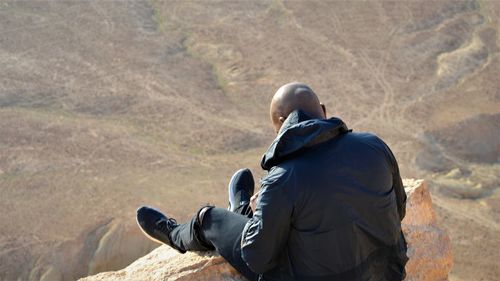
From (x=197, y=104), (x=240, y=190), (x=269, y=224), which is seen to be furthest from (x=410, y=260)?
(x=197, y=104)

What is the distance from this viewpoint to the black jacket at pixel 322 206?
8.96ft

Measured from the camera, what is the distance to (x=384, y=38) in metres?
12.9

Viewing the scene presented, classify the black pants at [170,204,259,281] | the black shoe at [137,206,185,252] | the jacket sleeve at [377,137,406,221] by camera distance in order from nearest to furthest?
1. the jacket sleeve at [377,137,406,221]
2. the black pants at [170,204,259,281]
3. the black shoe at [137,206,185,252]

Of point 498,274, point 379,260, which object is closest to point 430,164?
point 498,274

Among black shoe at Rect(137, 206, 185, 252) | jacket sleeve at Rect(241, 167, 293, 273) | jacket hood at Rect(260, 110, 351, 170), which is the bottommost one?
black shoe at Rect(137, 206, 185, 252)

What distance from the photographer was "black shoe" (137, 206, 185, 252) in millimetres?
3791

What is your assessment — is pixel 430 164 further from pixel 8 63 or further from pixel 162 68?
pixel 8 63

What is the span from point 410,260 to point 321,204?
1.65 metres

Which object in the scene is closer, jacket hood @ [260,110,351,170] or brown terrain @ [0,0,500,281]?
jacket hood @ [260,110,351,170]

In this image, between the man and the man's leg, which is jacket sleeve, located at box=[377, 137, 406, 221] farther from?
the man's leg

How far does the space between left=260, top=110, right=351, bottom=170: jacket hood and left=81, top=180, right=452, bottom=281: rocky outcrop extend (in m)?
1.01

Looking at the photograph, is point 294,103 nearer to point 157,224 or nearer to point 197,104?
point 157,224

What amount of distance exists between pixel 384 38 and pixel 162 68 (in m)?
4.26

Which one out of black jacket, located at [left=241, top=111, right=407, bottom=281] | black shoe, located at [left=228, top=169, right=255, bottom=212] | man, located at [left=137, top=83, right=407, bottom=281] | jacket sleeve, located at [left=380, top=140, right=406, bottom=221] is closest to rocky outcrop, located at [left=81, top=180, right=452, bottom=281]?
black shoe, located at [left=228, top=169, right=255, bottom=212]
